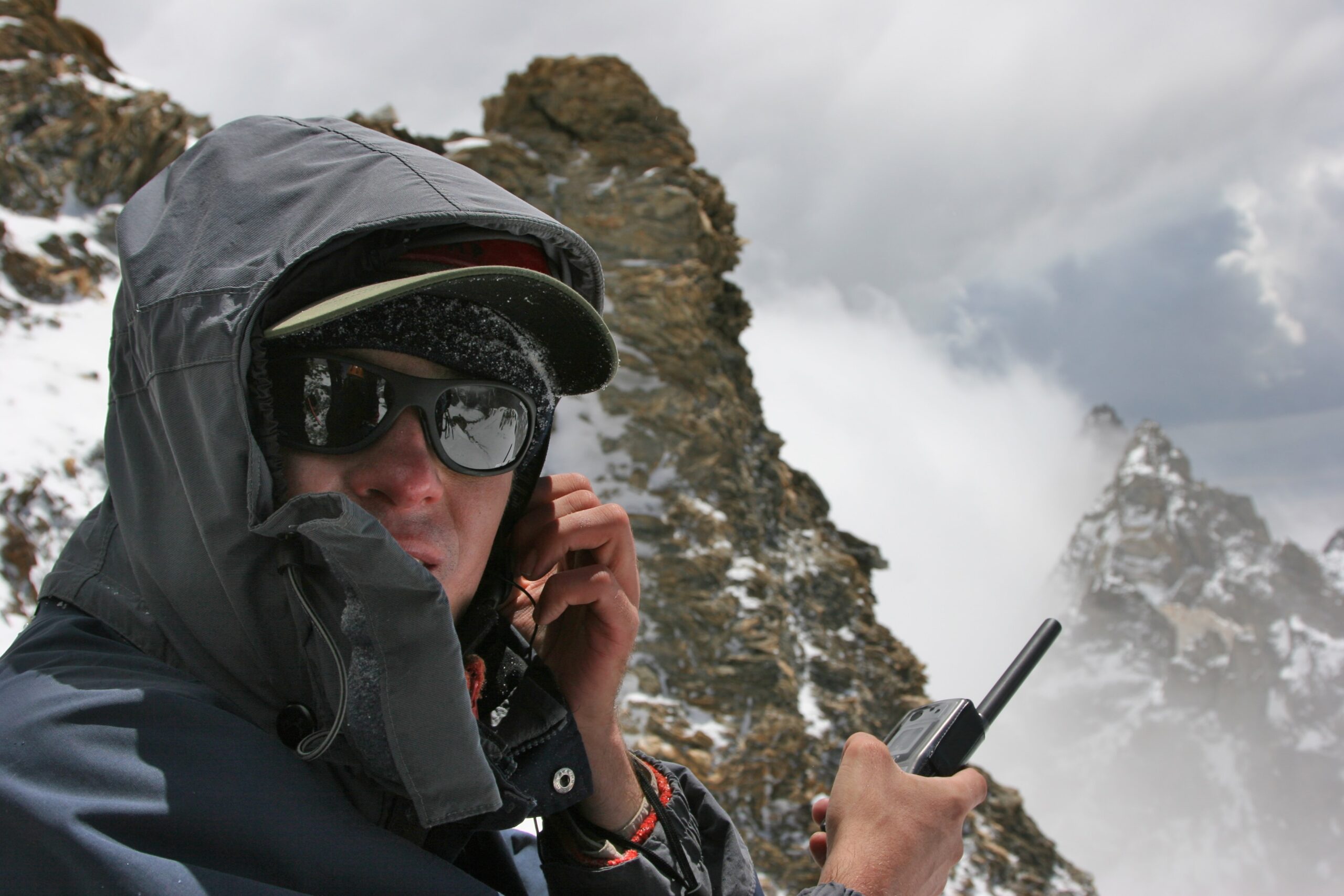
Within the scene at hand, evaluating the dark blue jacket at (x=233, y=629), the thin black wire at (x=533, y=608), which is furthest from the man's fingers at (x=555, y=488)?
the dark blue jacket at (x=233, y=629)

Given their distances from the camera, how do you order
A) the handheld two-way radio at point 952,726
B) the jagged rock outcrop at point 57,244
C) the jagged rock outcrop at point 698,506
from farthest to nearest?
the jagged rock outcrop at point 698,506 → the jagged rock outcrop at point 57,244 → the handheld two-way radio at point 952,726

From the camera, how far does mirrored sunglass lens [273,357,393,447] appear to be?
1218mm

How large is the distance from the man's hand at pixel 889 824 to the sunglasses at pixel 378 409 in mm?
772

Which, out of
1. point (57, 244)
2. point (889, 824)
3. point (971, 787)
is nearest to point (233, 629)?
point (889, 824)

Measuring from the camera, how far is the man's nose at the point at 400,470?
127 cm

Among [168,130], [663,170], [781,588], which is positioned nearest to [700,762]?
[781,588]


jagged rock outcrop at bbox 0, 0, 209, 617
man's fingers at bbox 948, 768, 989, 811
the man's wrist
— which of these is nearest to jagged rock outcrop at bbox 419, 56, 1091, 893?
jagged rock outcrop at bbox 0, 0, 209, 617

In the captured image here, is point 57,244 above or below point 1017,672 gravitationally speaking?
below

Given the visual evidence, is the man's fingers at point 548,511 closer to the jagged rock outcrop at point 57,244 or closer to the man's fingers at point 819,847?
the man's fingers at point 819,847

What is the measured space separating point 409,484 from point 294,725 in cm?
37

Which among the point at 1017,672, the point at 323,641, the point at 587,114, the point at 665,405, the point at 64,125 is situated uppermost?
the point at 587,114

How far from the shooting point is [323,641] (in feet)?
3.76

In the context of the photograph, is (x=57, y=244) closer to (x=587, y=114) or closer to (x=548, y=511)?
(x=587, y=114)

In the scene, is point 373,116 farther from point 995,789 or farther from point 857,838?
point 995,789
